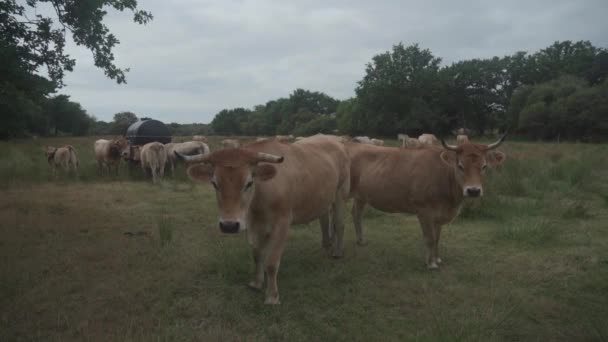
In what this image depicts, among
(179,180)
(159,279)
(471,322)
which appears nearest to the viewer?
(471,322)

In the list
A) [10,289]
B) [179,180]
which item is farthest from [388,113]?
[10,289]

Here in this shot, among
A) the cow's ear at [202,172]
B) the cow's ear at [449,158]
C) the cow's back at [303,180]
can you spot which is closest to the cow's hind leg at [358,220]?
the cow's back at [303,180]

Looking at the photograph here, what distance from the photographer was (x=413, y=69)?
51312mm

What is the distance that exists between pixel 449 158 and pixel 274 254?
123 inches

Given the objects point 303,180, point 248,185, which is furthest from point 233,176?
point 303,180

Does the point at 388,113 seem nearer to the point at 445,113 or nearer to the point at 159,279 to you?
the point at 445,113

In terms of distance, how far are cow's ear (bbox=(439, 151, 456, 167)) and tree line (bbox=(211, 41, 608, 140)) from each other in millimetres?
35460

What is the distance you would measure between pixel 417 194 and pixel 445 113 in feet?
163

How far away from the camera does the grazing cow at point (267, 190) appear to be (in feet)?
12.6

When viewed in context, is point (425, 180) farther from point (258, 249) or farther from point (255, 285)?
point (255, 285)

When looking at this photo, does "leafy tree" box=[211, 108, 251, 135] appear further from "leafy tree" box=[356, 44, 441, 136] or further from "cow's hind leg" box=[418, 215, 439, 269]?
"cow's hind leg" box=[418, 215, 439, 269]

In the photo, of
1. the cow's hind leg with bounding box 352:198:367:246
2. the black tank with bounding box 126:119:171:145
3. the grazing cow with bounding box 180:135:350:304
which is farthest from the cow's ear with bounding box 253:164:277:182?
the black tank with bounding box 126:119:171:145

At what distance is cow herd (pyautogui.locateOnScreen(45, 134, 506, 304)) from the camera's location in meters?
3.99

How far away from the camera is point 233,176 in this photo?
3854mm
